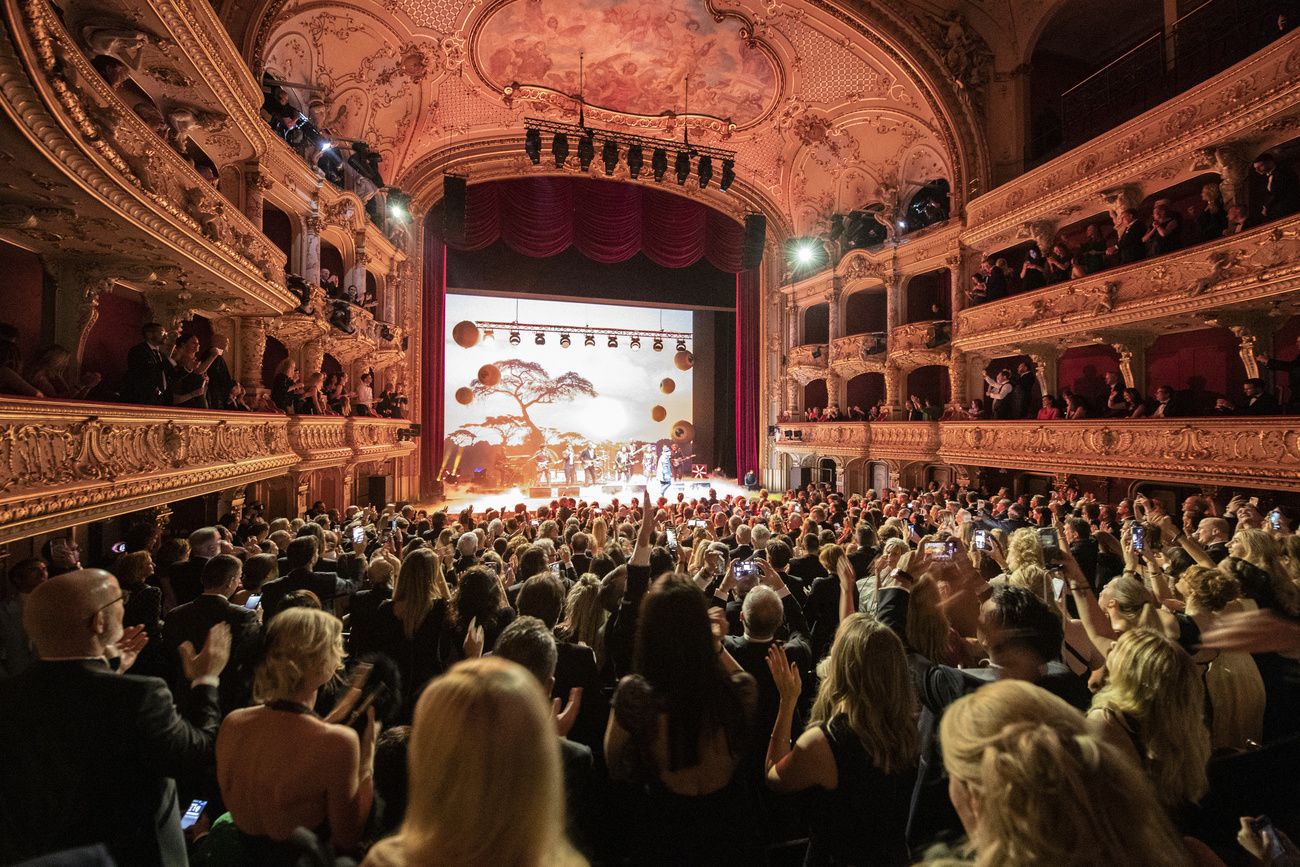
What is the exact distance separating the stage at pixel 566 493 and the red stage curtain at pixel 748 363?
1262 mm

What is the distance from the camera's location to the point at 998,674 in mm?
2059

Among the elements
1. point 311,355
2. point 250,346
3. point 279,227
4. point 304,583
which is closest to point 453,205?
point 279,227

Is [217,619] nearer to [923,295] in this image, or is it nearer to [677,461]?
[923,295]

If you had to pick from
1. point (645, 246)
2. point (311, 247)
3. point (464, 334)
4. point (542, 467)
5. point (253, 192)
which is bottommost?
point (542, 467)

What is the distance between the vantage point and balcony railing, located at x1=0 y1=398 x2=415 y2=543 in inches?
161

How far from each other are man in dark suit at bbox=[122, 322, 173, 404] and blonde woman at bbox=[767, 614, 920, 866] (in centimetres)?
702

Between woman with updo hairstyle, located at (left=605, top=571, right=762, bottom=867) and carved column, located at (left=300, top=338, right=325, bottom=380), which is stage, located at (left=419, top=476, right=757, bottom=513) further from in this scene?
woman with updo hairstyle, located at (left=605, top=571, right=762, bottom=867)

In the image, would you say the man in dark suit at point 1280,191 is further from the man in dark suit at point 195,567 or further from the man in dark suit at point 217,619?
the man in dark suit at point 195,567

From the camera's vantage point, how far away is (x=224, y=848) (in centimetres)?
162

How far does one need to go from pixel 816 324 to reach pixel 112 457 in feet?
57.0

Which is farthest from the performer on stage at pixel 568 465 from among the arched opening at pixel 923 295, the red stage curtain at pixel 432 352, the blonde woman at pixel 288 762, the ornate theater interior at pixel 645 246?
the blonde woman at pixel 288 762

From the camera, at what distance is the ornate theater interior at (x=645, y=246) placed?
232 inches

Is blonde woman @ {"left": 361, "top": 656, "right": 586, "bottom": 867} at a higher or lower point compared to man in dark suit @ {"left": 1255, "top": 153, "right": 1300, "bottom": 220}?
lower

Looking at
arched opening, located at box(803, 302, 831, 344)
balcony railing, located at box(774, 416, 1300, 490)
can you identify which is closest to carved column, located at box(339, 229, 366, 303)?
balcony railing, located at box(774, 416, 1300, 490)
